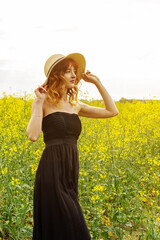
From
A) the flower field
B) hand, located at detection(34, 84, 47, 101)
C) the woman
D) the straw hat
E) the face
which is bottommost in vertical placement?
the flower field

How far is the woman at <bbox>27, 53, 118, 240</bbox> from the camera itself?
206cm

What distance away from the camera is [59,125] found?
2.12 meters

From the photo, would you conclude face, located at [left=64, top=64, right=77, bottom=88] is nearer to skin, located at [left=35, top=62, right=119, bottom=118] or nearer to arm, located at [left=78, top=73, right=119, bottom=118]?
skin, located at [left=35, top=62, right=119, bottom=118]

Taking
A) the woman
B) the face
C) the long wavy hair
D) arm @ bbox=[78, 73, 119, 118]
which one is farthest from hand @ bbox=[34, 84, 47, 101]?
arm @ bbox=[78, 73, 119, 118]

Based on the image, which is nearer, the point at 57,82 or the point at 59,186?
the point at 59,186

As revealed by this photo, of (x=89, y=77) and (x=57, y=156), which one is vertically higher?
(x=89, y=77)

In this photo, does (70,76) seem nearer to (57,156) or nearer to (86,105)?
(86,105)

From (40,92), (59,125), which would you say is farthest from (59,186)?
(40,92)

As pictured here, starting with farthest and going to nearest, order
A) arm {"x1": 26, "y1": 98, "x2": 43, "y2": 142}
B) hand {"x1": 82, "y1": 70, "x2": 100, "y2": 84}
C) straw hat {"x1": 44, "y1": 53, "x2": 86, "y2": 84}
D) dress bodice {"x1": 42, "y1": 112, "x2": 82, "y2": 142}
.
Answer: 1. hand {"x1": 82, "y1": 70, "x2": 100, "y2": 84}
2. straw hat {"x1": 44, "y1": 53, "x2": 86, "y2": 84}
3. dress bodice {"x1": 42, "y1": 112, "x2": 82, "y2": 142}
4. arm {"x1": 26, "y1": 98, "x2": 43, "y2": 142}

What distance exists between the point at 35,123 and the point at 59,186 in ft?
1.48

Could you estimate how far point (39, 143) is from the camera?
16.3 feet

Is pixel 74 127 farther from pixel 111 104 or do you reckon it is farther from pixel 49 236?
pixel 49 236

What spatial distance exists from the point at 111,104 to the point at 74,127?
1.61 feet

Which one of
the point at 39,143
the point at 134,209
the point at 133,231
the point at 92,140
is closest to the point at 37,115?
the point at 134,209
